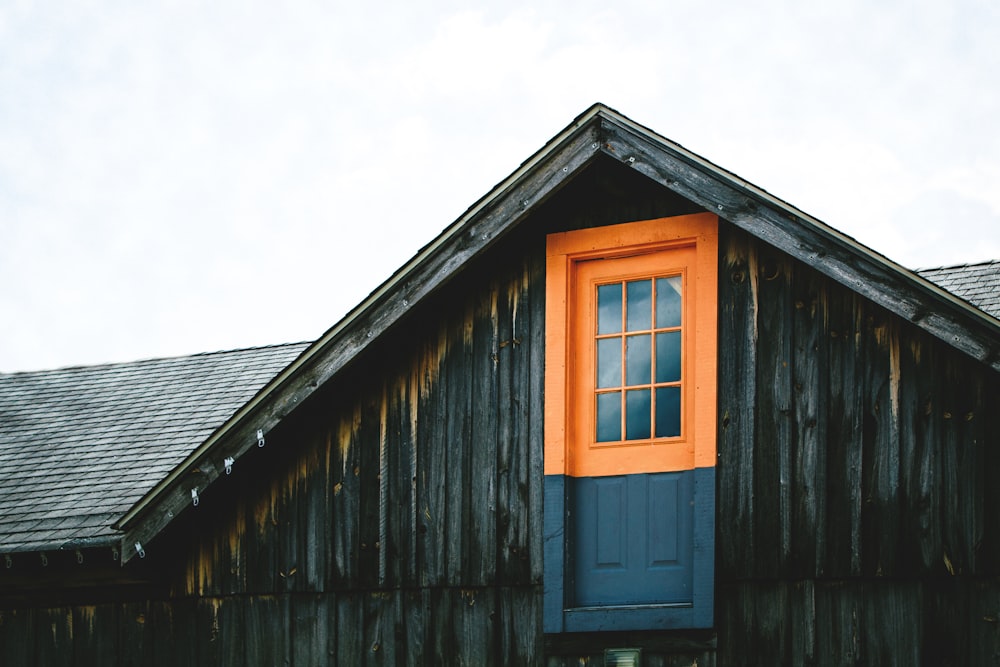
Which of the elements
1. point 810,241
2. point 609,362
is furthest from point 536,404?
point 810,241

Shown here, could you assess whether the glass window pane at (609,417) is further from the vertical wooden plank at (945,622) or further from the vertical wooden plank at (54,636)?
the vertical wooden plank at (54,636)

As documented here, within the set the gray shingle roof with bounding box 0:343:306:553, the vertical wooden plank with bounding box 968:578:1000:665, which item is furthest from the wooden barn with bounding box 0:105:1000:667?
the gray shingle roof with bounding box 0:343:306:553

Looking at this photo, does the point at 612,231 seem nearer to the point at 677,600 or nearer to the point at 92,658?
the point at 677,600

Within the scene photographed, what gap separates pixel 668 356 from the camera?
11.2 m

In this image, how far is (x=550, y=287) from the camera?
11.6 m

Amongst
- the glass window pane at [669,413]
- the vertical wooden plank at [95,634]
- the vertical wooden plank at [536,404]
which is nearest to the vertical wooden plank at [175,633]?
the vertical wooden plank at [95,634]

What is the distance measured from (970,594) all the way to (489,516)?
12.1 feet

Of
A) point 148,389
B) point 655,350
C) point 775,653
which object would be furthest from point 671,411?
point 148,389

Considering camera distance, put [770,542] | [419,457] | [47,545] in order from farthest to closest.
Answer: [47,545] < [419,457] < [770,542]

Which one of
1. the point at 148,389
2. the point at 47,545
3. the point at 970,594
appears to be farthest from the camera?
the point at 148,389

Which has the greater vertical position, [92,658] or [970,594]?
[970,594]

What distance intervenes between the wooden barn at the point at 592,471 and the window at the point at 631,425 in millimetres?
20

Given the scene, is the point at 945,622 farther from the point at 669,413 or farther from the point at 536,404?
the point at 536,404

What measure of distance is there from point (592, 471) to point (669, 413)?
74 cm
